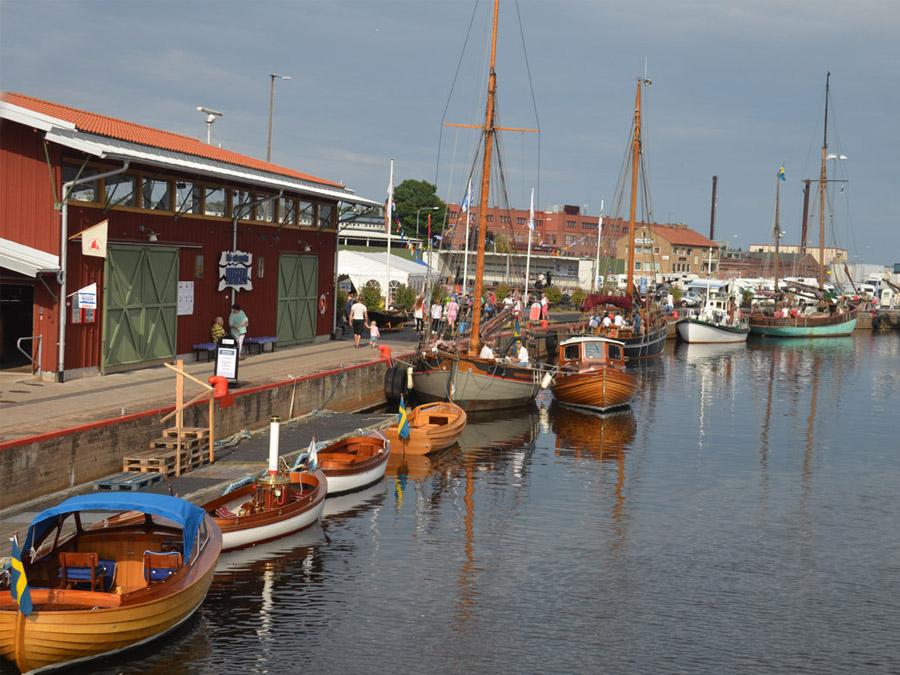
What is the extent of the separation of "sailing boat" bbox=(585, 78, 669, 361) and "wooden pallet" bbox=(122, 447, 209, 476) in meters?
33.4

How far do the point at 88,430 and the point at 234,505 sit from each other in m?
3.48

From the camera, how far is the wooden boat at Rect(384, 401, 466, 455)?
2845 cm

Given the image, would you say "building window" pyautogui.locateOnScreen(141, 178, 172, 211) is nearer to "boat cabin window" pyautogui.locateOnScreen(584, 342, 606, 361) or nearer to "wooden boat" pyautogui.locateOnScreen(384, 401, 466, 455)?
"wooden boat" pyautogui.locateOnScreen(384, 401, 466, 455)

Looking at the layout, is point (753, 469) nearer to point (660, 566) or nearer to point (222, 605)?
point (660, 566)

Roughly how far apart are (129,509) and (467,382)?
2155 cm

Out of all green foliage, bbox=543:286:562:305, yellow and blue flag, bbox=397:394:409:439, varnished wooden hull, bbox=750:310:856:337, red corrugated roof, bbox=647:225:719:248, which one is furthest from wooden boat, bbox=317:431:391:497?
red corrugated roof, bbox=647:225:719:248

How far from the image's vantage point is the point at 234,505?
19406mm

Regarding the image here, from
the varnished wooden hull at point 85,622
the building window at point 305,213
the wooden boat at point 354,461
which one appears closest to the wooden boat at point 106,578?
the varnished wooden hull at point 85,622

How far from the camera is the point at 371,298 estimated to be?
51156mm

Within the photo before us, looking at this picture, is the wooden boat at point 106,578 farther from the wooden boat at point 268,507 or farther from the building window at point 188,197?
the building window at point 188,197

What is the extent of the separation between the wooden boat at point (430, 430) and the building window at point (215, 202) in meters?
9.22

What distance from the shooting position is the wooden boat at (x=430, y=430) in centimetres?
2845

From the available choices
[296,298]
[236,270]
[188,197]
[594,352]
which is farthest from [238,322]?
[594,352]

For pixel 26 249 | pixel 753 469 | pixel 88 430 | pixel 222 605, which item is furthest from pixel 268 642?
pixel 753 469
